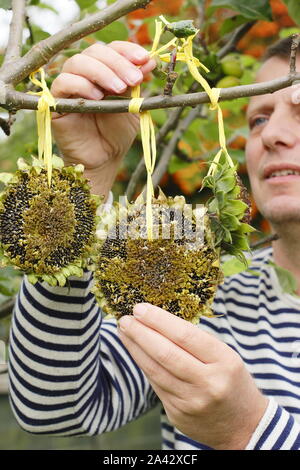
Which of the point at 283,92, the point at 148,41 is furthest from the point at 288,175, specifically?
the point at 148,41

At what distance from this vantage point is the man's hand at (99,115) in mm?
880

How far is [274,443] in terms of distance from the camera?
0.98 m

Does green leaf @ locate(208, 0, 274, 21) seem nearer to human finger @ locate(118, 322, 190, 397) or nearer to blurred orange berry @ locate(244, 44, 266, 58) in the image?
human finger @ locate(118, 322, 190, 397)

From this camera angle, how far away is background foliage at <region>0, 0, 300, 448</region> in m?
1.28

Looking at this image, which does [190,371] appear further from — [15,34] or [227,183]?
[15,34]

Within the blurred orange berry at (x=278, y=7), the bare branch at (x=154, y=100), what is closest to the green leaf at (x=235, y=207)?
the bare branch at (x=154, y=100)

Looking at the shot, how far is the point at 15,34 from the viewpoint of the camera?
90cm

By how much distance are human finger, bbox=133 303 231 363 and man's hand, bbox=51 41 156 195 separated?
0.32 m

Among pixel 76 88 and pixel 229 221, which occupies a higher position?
pixel 76 88

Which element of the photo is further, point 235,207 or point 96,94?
point 96,94

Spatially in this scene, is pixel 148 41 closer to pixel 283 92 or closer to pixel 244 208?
pixel 283 92

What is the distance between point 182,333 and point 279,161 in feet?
2.17

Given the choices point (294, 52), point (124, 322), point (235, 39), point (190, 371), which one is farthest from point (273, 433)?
point (235, 39)

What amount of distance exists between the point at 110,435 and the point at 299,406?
4.98 feet
